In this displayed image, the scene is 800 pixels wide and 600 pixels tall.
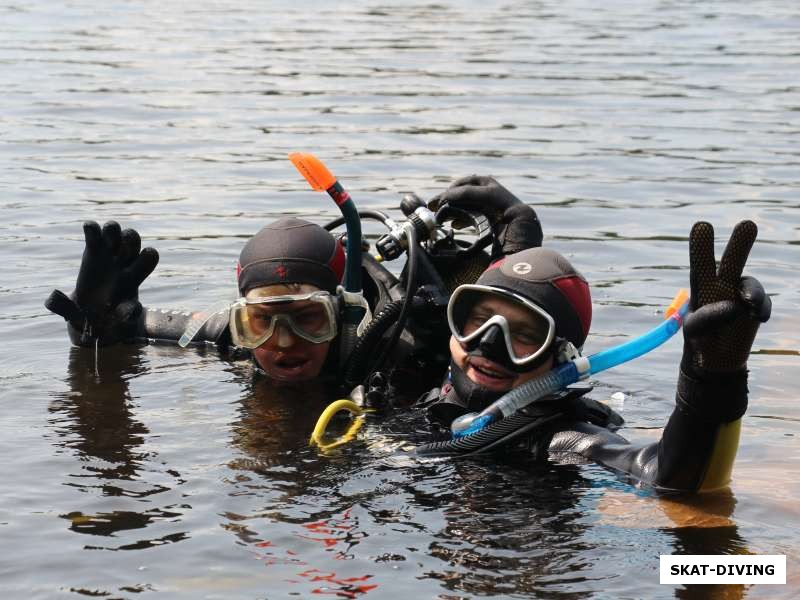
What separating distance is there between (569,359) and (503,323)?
251 millimetres

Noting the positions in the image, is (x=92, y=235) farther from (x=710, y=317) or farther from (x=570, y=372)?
(x=710, y=317)

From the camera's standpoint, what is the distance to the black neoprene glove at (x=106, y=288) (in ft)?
19.2

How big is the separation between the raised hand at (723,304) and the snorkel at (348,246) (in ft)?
6.20

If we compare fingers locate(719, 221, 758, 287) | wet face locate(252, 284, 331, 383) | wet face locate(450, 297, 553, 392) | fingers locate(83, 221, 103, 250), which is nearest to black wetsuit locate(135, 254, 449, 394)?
wet face locate(252, 284, 331, 383)

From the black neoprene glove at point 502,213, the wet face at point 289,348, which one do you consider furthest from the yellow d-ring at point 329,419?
the black neoprene glove at point 502,213

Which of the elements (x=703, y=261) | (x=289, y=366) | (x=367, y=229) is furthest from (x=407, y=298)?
(x=367, y=229)

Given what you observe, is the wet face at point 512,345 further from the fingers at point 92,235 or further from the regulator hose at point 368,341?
the fingers at point 92,235

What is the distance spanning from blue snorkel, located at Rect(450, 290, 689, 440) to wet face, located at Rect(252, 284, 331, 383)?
104 cm

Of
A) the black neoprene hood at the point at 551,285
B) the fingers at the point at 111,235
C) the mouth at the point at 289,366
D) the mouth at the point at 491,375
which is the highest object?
the fingers at the point at 111,235

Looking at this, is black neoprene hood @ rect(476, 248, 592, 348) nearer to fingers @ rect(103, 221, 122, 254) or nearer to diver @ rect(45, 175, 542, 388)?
diver @ rect(45, 175, 542, 388)

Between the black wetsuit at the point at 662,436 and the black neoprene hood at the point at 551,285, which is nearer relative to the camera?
the black wetsuit at the point at 662,436

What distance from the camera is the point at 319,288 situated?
17.6 ft

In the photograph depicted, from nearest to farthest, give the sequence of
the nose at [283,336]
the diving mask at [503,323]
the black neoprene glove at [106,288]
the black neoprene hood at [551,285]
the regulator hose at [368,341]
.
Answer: the diving mask at [503,323] < the black neoprene hood at [551,285] < the regulator hose at [368,341] < the nose at [283,336] < the black neoprene glove at [106,288]

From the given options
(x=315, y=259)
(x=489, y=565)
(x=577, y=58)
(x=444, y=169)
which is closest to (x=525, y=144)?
(x=444, y=169)
